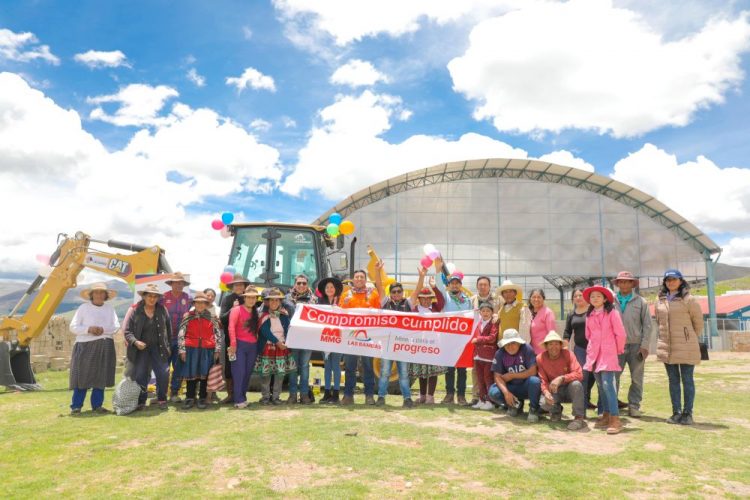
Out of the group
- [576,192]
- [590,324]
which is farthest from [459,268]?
[590,324]

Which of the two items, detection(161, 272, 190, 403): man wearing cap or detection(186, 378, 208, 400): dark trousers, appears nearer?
detection(186, 378, 208, 400): dark trousers

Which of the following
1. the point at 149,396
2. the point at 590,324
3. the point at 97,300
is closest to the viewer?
the point at 590,324

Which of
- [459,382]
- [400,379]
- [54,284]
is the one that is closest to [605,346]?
[459,382]

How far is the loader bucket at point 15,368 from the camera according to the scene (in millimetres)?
8945

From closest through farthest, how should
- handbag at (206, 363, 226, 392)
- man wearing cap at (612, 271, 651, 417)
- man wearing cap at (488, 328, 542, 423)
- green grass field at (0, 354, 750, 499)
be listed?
1. green grass field at (0, 354, 750, 499)
2. man wearing cap at (488, 328, 542, 423)
3. man wearing cap at (612, 271, 651, 417)
4. handbag at (206, 363, 226, 392)

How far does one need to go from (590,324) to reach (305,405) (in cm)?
368

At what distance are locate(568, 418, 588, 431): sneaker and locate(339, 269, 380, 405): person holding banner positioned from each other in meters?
2.49

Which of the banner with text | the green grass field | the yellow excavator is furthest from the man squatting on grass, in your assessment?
the yellow excavator

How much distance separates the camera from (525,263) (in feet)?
82.1

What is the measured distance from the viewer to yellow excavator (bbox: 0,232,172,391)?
30.1 feet

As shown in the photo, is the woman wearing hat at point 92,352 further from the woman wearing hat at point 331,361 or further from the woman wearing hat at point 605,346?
the woman wearing hat at point 605,346

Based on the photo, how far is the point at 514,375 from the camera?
6000 millimetres

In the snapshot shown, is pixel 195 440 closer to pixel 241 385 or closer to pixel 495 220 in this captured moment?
pixel 241 385

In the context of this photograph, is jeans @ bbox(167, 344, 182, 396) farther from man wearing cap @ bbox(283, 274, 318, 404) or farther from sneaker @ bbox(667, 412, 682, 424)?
sneaker @ bbox(667, 412, 682, 424)
